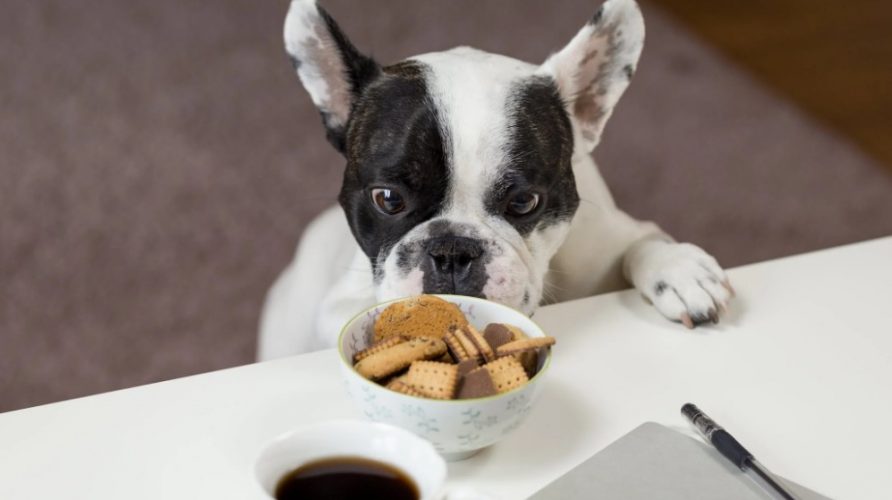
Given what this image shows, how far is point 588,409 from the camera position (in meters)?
1.01

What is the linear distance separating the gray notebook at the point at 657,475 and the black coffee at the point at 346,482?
15cm

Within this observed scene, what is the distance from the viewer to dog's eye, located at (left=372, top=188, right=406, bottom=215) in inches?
47.5

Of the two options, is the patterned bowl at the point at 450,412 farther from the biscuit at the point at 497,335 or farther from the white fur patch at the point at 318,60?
the white fur patch at the point at 318,60

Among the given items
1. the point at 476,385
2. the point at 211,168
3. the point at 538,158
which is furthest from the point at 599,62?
the point at 211,168

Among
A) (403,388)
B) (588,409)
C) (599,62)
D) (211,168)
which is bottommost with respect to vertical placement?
(211,168)

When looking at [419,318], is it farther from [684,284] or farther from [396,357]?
[684,284]

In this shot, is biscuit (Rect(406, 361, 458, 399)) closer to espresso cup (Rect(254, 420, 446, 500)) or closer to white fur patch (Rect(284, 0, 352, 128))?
espresso cup (Rect(254, 420, 446, 500))

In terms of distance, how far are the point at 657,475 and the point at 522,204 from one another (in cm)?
43

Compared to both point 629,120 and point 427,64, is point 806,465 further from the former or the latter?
point 629,120

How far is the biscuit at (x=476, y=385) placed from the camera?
0.85 meters

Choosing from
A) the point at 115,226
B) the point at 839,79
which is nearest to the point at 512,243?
the point at 115,226

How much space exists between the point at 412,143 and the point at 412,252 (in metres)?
0.13

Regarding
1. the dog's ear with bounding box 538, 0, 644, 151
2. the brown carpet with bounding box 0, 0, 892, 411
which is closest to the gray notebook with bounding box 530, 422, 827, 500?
the dog's ear with bounding box 538, 0, 644, 151

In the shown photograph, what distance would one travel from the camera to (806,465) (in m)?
0.93
